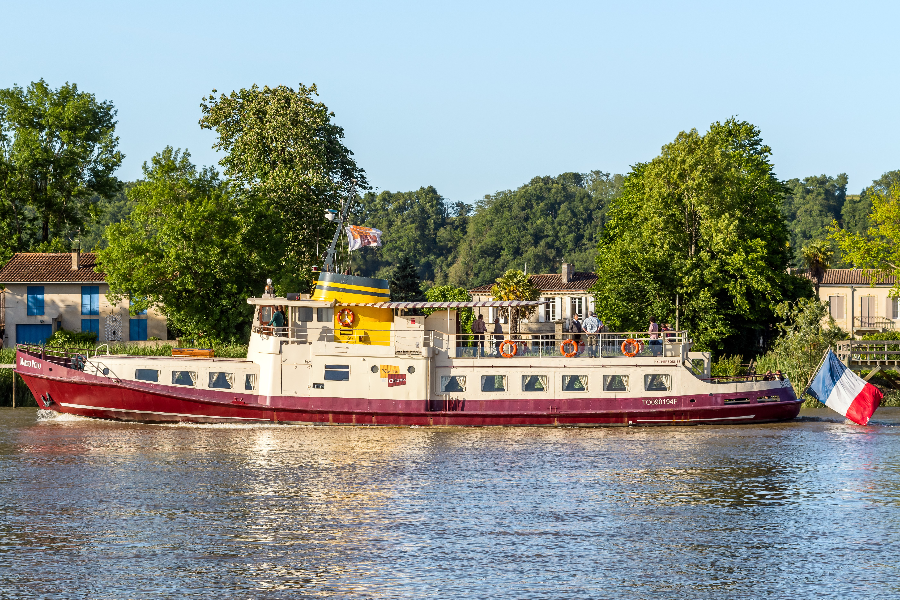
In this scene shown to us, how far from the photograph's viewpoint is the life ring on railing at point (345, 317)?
4197 centimetres

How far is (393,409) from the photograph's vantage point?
40.3 meters

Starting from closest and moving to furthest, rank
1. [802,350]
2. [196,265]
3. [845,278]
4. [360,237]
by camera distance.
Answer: [360,237] < [802,350] < [196,265] < [845,278]

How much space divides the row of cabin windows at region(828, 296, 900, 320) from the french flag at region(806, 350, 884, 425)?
4014 centimetres

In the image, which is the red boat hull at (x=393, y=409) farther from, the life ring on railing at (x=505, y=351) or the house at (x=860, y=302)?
the house at (x=860, y=302)

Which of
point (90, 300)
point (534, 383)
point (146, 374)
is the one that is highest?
point (90, 300)

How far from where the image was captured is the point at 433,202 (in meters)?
165

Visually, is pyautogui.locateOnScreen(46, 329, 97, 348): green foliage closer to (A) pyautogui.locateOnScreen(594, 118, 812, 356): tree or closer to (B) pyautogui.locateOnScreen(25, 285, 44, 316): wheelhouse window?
(B) pyautogui.locateOnScreen(25, 285, 44, 316): wheelhouse window

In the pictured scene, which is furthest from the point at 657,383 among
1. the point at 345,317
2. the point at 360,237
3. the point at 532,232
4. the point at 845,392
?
the point at 532,232

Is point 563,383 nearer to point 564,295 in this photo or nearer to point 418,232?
point 564,295

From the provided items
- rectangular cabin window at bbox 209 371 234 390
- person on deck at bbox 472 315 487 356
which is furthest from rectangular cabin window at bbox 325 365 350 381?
person on deck at bbox 472 315 487 356

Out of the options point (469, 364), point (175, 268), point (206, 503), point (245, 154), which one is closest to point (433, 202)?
point (245, 154)

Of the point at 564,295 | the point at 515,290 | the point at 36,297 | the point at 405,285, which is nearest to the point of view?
the point at 36,297

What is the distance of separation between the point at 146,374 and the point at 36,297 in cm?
2955

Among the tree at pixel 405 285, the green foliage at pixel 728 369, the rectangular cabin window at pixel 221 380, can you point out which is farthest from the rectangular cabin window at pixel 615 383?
the tree at pixel 405 285
